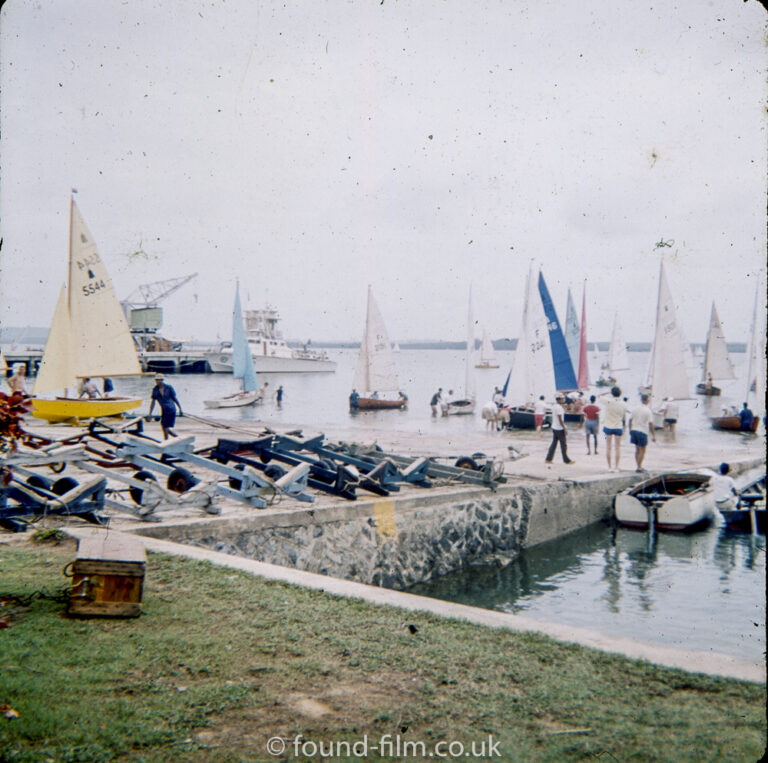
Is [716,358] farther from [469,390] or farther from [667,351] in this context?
[667,351]

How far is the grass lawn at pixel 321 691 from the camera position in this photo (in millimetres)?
3650

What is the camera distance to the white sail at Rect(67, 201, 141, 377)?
2122 centimetres

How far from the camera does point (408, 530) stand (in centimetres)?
1162

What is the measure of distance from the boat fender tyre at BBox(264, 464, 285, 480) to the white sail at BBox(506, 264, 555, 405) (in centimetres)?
2376

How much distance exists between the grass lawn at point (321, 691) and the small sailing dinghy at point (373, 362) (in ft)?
121

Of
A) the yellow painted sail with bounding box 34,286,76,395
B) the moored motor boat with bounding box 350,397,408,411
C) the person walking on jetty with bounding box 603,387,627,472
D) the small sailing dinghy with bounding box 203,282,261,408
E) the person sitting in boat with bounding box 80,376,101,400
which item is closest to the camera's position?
the person walking on jetty with bounding box 603,387,627,472

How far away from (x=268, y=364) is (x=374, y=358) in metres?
56.6

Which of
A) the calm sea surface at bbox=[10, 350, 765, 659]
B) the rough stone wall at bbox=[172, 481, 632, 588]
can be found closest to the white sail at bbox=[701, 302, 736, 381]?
the calm sea surface at bbox=[10, 350, 765, 659]

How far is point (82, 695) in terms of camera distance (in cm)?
404

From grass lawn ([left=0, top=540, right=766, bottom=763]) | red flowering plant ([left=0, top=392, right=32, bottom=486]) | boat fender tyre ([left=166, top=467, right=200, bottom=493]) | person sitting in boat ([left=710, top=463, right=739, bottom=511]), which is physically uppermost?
red flowering plant ([left=0, top=392, right=32, bottom=486])

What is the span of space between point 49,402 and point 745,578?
1829 cm

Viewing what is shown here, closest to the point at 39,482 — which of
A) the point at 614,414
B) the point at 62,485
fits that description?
the point at 62,485

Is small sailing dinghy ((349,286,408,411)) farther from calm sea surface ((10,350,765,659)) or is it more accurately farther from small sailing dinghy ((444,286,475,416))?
calm sea surface ((10,350,765,659))

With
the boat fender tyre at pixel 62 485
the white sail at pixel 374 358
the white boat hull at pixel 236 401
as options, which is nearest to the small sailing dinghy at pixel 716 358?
the white sail at pixel 374 358
